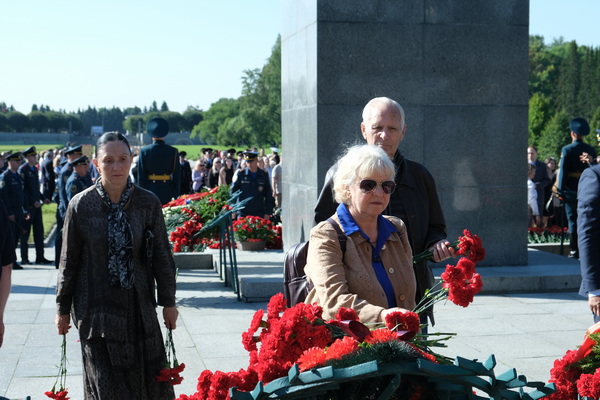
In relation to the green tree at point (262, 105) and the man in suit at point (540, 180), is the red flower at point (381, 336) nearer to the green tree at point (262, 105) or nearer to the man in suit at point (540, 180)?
the man in suit at point (540, 180)

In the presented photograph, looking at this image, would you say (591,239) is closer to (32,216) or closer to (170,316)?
(170,316)

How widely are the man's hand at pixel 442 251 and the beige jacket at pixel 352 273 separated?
64 centimetres

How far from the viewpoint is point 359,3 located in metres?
9.86

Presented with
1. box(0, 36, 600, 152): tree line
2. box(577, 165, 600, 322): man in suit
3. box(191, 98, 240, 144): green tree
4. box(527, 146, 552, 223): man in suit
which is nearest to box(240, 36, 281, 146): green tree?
box(0, 36, 600, 152): tree line

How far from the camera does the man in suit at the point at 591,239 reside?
4.74 meters

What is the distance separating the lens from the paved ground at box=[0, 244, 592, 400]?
6.59 meters

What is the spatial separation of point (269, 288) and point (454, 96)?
3077mm

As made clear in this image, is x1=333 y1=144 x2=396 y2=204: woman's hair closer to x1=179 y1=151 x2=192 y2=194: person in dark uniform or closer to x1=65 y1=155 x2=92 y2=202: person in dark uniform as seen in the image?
x1=65 y1=155 x2=92 y2=202: person in dark uniform

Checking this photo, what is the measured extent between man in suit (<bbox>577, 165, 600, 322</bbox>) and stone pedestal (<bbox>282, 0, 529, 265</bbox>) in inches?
204

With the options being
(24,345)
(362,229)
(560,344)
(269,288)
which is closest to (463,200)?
(269,288)

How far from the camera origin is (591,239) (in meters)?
4.77

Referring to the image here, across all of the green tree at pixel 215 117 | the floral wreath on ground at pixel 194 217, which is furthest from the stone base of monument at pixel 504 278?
the green tree at pixel 215 117

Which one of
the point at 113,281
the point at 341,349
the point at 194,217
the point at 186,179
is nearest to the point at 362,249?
the point at 341,349

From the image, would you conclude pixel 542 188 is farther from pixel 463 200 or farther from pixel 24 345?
pixel 24 345
